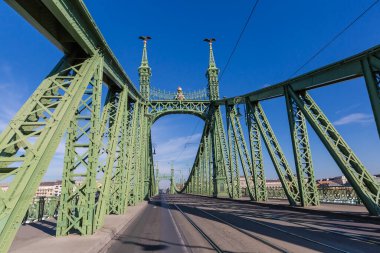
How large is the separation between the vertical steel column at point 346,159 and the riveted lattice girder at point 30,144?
1226 centimetres

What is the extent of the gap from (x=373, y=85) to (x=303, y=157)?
7.09 meters

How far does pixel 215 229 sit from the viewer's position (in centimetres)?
1091

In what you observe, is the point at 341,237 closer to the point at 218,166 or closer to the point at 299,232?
the point at 299,232

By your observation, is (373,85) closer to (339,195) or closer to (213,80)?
(339,195)

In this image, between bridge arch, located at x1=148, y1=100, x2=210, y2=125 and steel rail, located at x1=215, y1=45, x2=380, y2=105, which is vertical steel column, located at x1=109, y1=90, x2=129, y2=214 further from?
bridge arch, located at x1=148, y1=100, x2=210, y2=125

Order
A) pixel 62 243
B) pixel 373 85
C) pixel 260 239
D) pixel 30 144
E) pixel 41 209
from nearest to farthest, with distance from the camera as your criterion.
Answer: pixel 30 144 → pixel 62 243 → pixel 260 239 → pixel 373 85 → pixel 41 209

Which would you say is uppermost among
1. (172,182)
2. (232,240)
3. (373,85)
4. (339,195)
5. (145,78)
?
(145,78)

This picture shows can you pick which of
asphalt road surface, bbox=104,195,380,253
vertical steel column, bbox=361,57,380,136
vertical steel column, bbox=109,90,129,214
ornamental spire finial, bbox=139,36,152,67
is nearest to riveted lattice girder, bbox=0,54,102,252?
asphalt road surface, bbox=104,195,380,253

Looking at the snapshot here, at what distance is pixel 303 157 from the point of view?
686 inches

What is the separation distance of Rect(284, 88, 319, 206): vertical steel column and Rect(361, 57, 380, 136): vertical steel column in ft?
20.1

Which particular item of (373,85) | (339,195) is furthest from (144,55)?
(373,85)

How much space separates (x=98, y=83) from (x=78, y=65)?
1038 millimetres

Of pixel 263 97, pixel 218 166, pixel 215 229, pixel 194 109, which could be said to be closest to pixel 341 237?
pixel 215 229

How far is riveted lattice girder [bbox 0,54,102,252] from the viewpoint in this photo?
17.7ft
